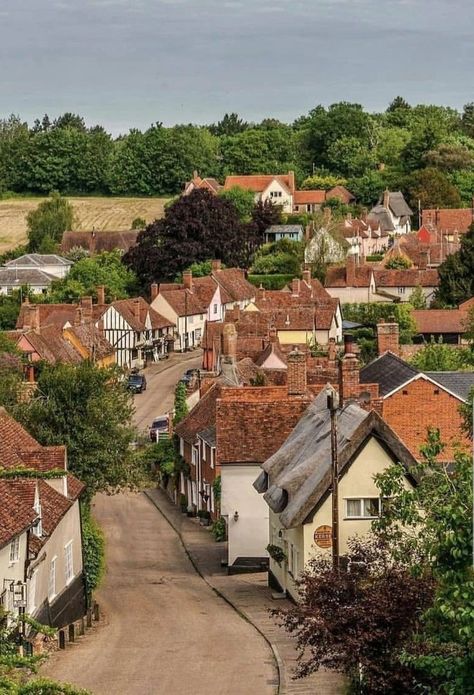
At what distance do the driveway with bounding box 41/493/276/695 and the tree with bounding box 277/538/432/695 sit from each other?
191 inches

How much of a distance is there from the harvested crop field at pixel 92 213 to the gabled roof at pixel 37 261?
25.1 m

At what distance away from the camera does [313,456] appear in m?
40.8

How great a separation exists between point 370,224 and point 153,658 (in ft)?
365

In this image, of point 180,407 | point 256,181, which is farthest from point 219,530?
point 256,181

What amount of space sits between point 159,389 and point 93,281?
2834cm

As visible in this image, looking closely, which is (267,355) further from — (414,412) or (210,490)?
(414,412)

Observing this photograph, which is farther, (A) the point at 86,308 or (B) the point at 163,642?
(A) the point at 86,308

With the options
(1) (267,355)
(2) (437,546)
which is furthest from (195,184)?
(2) (437,546)

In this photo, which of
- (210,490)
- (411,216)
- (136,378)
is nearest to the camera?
(210,490)

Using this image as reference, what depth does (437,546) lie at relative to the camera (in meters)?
21.6

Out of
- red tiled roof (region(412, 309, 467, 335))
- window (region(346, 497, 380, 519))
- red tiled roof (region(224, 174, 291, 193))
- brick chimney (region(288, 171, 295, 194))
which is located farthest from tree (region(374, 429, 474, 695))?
brick chimney (region(288, 171, 295, 194))

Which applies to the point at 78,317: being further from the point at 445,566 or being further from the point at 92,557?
the point at 445,566

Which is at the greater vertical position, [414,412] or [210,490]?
[414,412]

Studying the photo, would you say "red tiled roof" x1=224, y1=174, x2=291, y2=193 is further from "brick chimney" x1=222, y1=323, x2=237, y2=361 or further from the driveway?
the driveway
